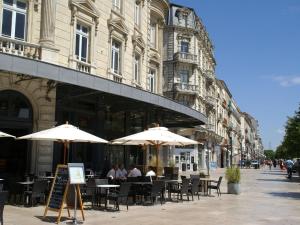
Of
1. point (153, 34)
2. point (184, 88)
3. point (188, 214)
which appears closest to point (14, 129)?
point (188, 214)

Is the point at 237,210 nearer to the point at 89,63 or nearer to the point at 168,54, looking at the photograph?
the point at 89,63

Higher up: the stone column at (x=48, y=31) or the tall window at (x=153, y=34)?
the tall window at (x=153, y=34)

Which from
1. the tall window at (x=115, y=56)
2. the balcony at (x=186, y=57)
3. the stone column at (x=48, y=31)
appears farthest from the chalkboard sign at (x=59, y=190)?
the balcony at (x=186, y=57)

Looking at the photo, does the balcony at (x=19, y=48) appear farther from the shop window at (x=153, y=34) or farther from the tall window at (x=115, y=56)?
the shop window at (x=153, y=34)

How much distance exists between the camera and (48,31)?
17.4 metres

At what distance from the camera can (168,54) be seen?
53.4m

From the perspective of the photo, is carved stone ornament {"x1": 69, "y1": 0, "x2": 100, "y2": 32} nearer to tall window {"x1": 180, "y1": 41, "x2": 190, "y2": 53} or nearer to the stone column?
the stone column

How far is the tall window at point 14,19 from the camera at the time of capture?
54.7 feet

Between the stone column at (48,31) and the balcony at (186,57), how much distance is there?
3583cm

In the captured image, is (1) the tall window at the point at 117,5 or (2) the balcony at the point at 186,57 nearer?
(1) the tall window at the point at 117,5

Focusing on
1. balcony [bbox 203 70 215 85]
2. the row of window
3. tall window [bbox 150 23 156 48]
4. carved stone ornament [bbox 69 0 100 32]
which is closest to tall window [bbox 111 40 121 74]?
the row of window

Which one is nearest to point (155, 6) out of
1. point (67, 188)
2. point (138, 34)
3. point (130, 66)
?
point (138, 34)

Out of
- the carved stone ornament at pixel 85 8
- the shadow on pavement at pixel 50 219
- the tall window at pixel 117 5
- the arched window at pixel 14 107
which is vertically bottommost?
the shadow on pavement at pixel 50 219

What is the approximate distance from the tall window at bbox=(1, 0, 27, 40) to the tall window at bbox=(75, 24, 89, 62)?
124 inches
